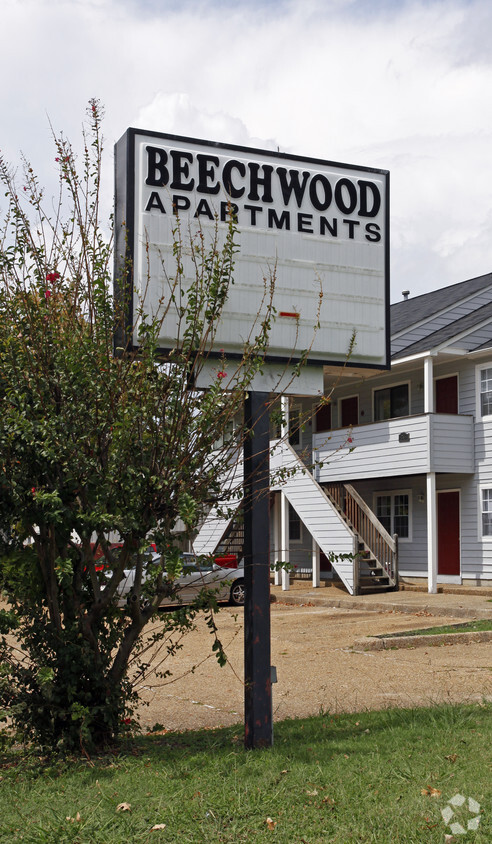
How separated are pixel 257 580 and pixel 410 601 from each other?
12.8 metres

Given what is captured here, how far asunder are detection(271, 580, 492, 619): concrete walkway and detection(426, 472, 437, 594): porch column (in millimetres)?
388

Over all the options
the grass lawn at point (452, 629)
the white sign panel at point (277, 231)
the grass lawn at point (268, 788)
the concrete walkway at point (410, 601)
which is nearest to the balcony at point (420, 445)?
the concrete walkway at point (410, 601)

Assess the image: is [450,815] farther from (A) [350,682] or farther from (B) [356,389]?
(B) [356,389]

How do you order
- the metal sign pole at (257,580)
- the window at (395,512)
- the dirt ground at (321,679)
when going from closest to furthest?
the metal sign pole at (257,580) → the dirt ground at (321,679) → the window at (395,512)

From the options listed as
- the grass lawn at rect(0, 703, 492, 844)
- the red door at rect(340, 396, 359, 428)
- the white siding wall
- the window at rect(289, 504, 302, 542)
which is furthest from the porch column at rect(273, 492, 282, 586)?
the grass lawn at rect(0, 703, 492, 844)

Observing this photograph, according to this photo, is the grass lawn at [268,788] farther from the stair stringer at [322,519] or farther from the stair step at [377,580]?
the stair step at [377,580]

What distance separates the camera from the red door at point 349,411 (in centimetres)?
2670

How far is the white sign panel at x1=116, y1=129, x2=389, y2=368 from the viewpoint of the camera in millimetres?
6754

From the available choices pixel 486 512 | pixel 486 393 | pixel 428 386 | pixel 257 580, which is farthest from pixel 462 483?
pixel 257 580

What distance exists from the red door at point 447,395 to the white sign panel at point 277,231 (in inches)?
616

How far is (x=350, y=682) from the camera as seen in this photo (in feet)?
32.1

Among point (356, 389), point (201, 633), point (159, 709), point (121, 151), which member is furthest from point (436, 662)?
point (356, 389)

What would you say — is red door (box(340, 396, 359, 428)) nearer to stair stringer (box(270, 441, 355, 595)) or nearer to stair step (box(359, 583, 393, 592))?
stair stringer (box(270, 441, 355, 595))

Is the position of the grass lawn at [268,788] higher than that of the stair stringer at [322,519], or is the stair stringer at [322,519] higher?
the stair stringer at [322,519]
